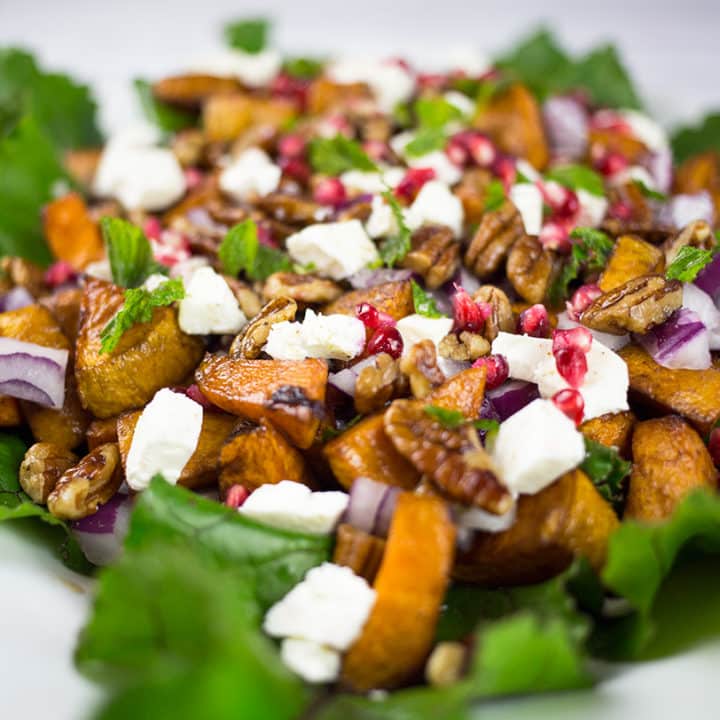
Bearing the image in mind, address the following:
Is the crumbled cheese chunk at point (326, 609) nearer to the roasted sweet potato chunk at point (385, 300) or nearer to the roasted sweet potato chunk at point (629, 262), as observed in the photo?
the roasted sweet potato chunk at point (385, 300)

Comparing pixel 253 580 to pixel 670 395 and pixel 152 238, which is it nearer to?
pixel 670 395

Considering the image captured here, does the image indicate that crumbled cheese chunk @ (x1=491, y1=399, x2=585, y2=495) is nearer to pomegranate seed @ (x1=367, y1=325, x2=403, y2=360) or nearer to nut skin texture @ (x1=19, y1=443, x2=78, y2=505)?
pomegranate seed @ (x1=367, y1=325, x2=403, y2=360)

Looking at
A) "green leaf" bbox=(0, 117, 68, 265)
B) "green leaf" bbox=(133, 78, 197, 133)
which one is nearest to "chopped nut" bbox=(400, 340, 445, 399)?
"green leaf" bbox=(0, 117, 68, 265)

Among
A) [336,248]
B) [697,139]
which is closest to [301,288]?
[336,248]

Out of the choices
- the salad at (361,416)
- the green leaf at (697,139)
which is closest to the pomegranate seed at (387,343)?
the salad at (361,416)

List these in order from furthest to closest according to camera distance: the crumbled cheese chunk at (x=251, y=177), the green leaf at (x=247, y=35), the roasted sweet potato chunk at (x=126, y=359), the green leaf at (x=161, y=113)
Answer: the green leaf at (x=247, y=35) < the green leaf at (x=161, y=113) < the crumbled cheese chunk at (x=251, y=177) < the roasted sweet potato chunk at (x=126, y=359)

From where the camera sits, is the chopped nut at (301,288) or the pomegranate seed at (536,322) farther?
the chopped nut at (301,288)

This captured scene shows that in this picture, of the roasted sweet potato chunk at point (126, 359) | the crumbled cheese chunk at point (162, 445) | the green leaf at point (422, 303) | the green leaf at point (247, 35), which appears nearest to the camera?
the crumbled cheese chunk at point (162, 445)

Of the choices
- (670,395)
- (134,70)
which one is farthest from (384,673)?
(134,70)

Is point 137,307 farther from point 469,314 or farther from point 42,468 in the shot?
point 469,314
